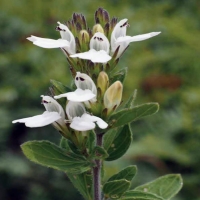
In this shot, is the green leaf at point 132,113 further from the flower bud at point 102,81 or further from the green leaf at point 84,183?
the green leaf at point 84,183

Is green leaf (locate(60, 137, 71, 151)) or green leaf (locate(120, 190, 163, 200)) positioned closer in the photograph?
green leaf (locate(120, 190, 163, 200))

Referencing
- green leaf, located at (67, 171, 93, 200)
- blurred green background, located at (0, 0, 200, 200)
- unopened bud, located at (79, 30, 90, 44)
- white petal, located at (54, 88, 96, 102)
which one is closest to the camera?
white petal, located at (54, 88, 96, 102)

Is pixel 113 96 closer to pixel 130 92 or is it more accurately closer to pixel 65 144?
pixel 65 144

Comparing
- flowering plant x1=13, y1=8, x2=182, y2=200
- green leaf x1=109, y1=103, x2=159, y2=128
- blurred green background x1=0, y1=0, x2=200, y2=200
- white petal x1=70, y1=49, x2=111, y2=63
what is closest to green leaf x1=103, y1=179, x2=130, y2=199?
flowering plant x1=13, y1=8, x2=182, y2=200

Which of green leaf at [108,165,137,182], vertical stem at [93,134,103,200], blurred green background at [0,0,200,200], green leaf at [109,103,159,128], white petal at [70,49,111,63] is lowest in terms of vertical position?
blurred green background at [0,0,200,200]

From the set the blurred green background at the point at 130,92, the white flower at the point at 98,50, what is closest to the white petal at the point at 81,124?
the white flower at the point at 98,50

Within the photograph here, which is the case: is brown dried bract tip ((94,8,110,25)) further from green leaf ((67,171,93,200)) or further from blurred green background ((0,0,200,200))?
blurred green background ((0,0,200,200))

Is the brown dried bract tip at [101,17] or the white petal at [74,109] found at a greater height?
the brown dried bract tip at [101,17]
